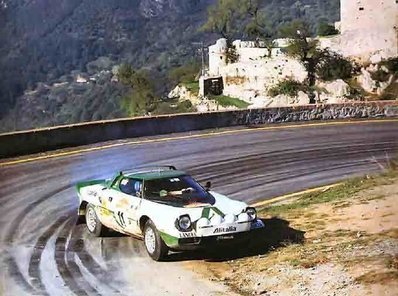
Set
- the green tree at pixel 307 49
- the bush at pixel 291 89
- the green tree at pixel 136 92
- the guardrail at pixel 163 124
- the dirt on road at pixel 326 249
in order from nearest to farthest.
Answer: the dirt on road at pixel 326 249, the guardrail at pixel 163 124, the green tree at pixel 136 92, the green tree at pixel 307 49, the bush at pixel 291 89

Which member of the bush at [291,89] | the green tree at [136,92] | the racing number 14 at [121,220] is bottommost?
the racing number 14 at [121,220]

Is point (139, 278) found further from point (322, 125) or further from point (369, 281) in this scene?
point (322, 125)

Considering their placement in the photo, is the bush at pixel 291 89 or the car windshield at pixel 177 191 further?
the bush at pixel 291 89

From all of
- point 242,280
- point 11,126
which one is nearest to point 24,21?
point 11,126

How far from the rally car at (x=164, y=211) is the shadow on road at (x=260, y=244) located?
6 cm

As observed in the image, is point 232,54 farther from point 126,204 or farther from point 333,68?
point 126,204

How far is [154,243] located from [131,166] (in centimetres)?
50

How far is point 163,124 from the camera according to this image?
5.57m

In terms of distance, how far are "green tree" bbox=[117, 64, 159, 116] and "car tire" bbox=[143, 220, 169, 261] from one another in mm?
993

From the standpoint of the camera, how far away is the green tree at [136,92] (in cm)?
552

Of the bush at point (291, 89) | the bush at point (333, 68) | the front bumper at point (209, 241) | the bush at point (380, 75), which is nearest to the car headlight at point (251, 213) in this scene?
the front bumper at point (209, 241)

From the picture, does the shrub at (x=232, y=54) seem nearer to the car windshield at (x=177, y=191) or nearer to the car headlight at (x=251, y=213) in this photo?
the car windshield at (x=177, y=191)


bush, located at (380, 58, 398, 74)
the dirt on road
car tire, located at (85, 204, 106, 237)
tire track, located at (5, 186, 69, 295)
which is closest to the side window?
car tire, located at (85, 204, 106, 237)

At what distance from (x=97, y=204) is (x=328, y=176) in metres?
1.42
